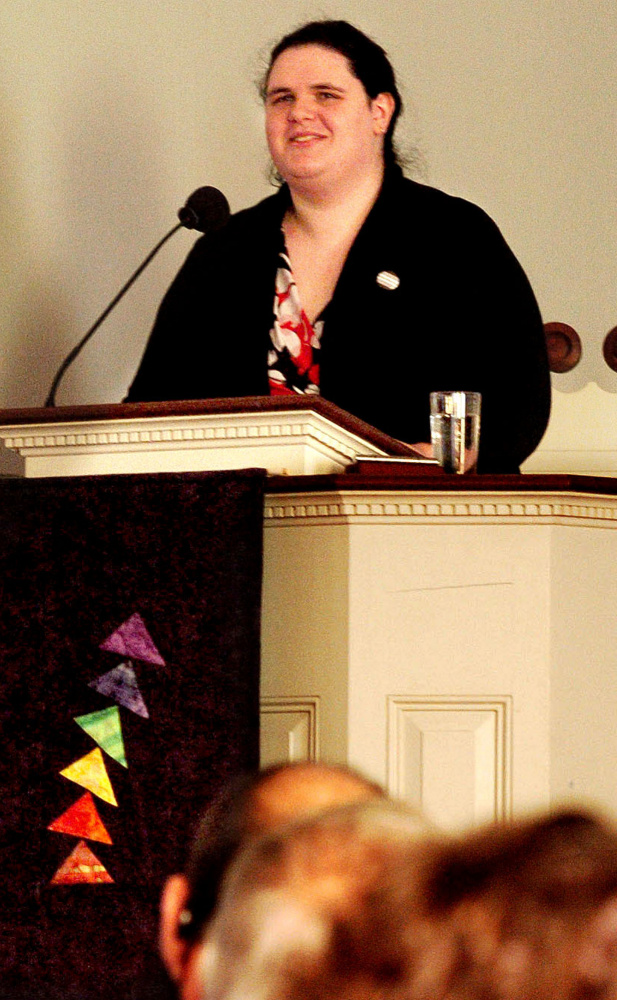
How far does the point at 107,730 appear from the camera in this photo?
1794 mm

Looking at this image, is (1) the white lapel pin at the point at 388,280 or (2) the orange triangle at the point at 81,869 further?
(1) the white lapel pin at the point at 388,280

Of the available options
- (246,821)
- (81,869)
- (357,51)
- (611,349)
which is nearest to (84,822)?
(81,869)

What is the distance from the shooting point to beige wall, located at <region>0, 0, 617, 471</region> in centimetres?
356

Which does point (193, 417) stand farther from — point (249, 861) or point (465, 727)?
point (249, 861)

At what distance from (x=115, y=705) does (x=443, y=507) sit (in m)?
0.46

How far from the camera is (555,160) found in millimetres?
3531

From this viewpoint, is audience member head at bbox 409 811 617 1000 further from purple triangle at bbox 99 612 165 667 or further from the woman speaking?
the woman speaking

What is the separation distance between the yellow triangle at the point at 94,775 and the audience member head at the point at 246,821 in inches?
53.8

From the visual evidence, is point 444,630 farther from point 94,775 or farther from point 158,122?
point 158,122

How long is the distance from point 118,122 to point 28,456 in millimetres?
1863

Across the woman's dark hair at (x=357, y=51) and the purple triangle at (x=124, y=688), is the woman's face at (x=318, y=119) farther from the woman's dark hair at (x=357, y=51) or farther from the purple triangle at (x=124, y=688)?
the purple triangle at (x=124, y=688)

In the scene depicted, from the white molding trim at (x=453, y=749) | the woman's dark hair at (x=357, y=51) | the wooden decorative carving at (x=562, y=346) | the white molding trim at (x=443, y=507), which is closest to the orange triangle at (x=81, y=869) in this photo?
the white molding trim at (x=453, y=749)

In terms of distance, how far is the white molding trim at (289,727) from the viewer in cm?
184

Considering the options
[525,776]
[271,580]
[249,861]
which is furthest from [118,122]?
[249,861]
